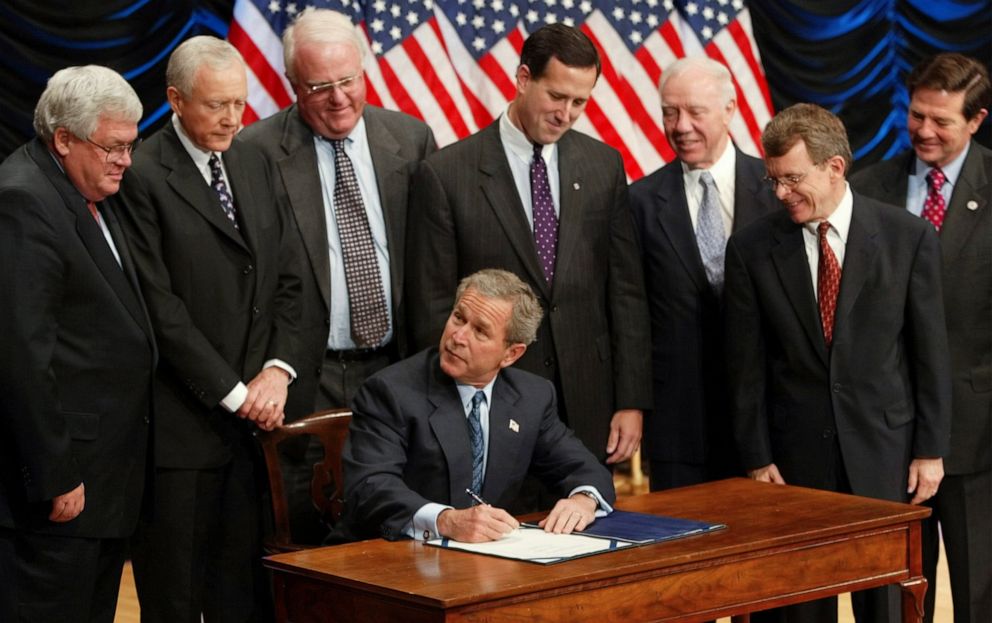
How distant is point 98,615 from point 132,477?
373 millimetres

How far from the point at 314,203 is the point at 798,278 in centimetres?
149

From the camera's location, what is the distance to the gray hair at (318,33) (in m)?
4.56

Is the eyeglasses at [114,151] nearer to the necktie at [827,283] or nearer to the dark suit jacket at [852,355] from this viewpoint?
the dark suit jacket at [852,355]

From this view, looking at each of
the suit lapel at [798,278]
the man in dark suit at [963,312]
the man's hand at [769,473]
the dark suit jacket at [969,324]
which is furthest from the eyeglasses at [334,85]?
the dark suit jacket at [969,324]

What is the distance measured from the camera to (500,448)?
3.90m

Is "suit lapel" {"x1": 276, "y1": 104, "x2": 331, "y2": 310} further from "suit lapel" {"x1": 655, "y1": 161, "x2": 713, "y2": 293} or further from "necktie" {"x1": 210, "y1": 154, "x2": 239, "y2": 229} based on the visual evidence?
"suit lapel" {"x1": 655, "y1": 161, "x2": 713, "y2": 293}

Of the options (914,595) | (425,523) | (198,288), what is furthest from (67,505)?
(914,595)

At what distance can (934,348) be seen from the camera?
175 inches

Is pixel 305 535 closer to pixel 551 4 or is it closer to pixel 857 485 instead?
pixel 857 485

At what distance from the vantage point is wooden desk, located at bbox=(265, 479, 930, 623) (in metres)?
3.12

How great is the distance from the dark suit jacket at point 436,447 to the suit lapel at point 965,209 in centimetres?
153

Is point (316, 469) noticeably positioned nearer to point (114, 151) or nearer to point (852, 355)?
point (114, 151)

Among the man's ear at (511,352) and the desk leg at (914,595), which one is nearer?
the desk leg at (914,595)

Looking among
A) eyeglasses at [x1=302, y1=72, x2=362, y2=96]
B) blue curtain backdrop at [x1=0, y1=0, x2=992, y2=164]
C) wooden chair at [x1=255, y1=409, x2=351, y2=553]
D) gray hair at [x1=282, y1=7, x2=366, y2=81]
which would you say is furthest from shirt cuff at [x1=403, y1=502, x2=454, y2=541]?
blue curtain backdrop at [x1=0, y1=0, x2=992, y2=164]
